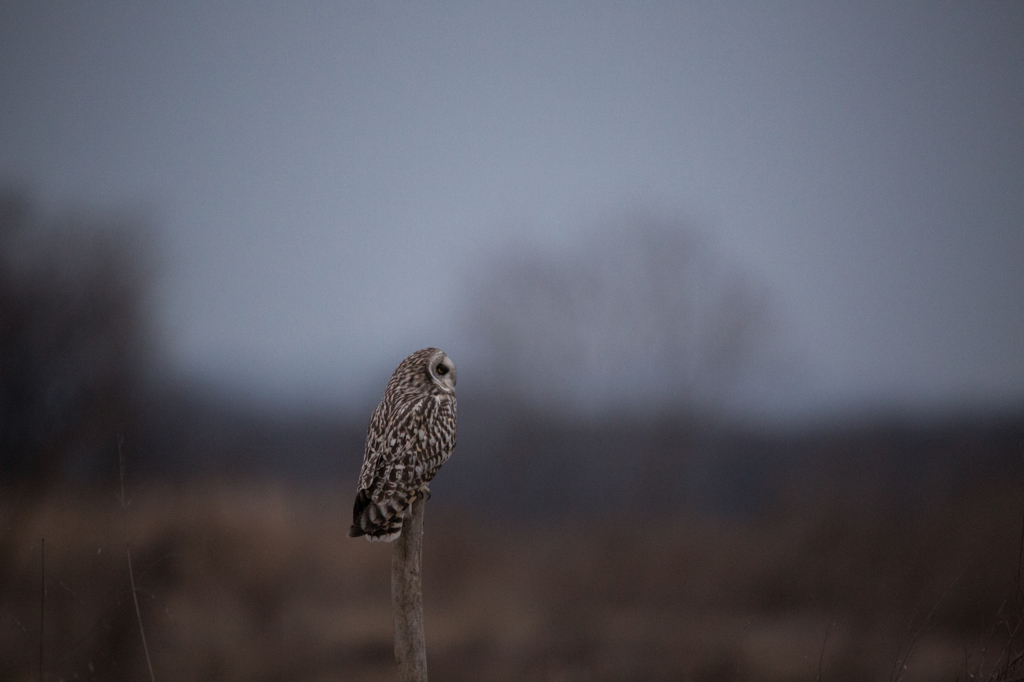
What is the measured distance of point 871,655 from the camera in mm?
3787

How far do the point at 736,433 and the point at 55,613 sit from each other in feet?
13.9

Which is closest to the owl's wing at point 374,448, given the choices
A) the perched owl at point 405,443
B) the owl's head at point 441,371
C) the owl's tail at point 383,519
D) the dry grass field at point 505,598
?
the perched owl at point 405,443

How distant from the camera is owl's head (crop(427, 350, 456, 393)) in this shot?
2.29 metres

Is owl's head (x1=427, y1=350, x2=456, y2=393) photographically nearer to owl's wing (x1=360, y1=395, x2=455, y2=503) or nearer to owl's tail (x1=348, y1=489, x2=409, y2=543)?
owl's wing (x1=360, y1=395, x2=455, y2=503)

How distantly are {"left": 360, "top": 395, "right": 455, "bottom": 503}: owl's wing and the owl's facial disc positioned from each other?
0.08 metres

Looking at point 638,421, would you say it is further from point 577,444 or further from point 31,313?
point 31,313

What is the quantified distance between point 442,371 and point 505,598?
10.2 ft

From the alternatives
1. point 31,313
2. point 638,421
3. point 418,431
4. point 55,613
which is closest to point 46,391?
point 31,313

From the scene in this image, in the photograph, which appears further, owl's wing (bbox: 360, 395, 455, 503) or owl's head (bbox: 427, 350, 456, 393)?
owl's head (bbox: 427, 350, 456, 393)

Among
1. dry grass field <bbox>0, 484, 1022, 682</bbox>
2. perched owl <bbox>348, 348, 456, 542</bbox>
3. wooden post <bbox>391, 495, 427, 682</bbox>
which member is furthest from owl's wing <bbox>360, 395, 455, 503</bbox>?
dry grass field <bbox>0, 484, 1022, 682</bbox>

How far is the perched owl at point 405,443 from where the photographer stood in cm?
194

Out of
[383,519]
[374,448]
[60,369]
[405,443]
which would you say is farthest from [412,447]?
[60,369]

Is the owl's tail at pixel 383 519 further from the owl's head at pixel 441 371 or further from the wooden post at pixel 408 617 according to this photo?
the owl's head at pixel 441 371

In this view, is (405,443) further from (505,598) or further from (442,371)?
(505,598)
